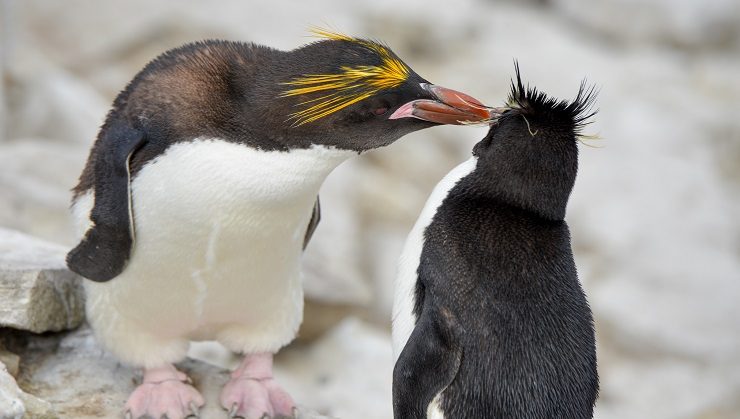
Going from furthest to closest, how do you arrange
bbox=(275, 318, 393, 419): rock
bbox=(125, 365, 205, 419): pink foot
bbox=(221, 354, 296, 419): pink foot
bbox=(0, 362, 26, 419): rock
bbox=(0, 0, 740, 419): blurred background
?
bbox=(0, 0, 740, 419): blurred background < bbox=(275, 318, 393, 419): rock < bbox=(221, 354, 296, 419): pink foot < bbox=(125, 365, 205, 419): pink foot < bbox=(0, 362, 26, 419): rock

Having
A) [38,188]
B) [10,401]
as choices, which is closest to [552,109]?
[10,401]

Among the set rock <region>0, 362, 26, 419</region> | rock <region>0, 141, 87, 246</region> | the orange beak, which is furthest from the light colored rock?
rock <region>0, 362, 26, 419</region>

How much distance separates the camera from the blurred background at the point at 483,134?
5.48m

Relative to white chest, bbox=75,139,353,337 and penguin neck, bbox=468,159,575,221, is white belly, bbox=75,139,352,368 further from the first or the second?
penguin neck, bbox=468,159,575,221

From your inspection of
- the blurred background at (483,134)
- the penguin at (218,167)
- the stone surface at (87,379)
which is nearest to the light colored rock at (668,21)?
the blurred background at (483,134)

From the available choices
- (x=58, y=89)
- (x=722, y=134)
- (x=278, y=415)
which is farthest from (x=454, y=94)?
(x=722, y=134)

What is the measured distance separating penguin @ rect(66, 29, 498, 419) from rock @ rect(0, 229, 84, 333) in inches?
8.6

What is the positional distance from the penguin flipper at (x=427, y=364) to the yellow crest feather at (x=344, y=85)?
0.59 metres

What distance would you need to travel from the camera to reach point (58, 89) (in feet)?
22.0

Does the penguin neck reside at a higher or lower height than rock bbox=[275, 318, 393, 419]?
lower

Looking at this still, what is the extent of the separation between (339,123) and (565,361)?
853 mm

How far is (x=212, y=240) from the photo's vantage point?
3.16 m

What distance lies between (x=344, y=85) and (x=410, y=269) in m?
0.52

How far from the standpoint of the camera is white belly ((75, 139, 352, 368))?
10.1 feet
